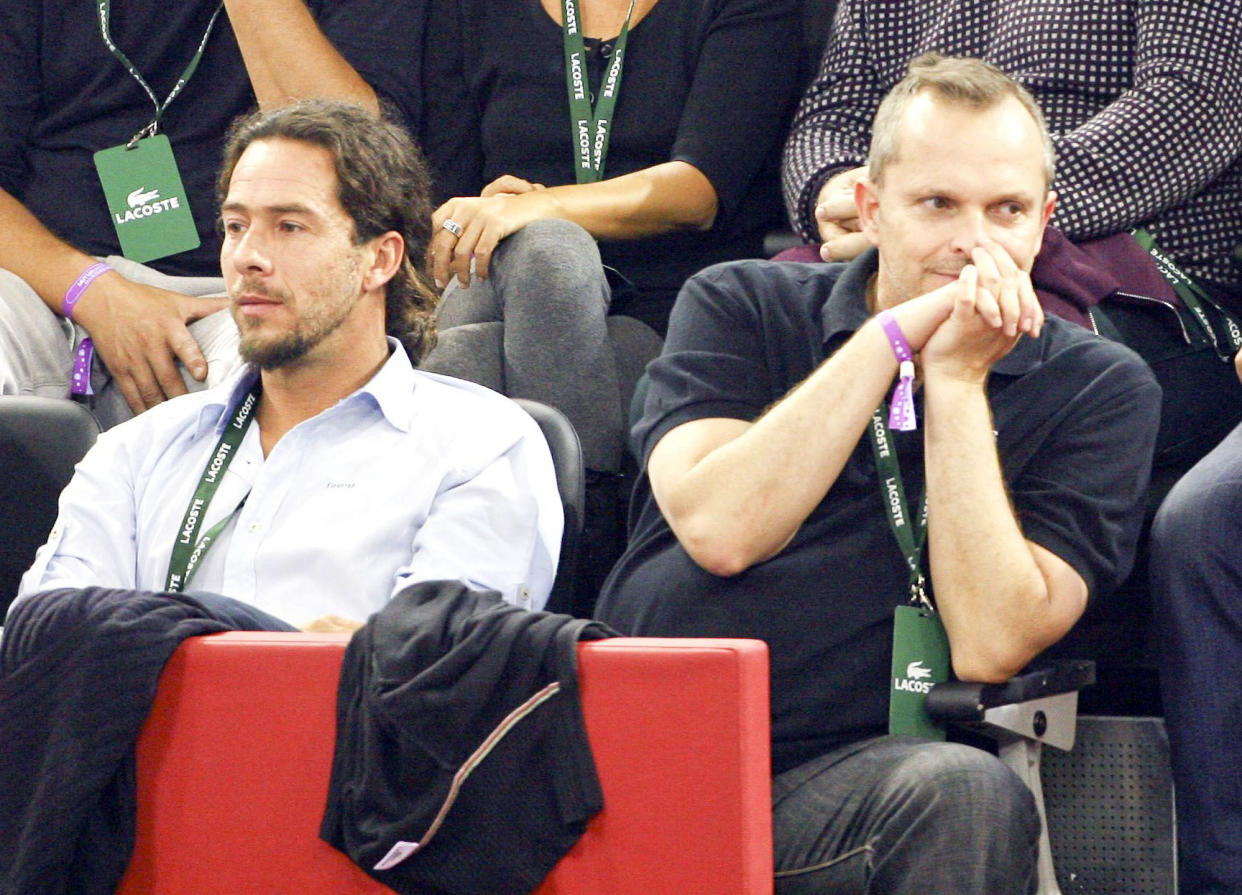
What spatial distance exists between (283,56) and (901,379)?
1.54m

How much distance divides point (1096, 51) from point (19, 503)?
1773 millimetres

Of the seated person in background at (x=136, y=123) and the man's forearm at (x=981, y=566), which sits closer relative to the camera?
the man's forearm at (x=981, y=566)

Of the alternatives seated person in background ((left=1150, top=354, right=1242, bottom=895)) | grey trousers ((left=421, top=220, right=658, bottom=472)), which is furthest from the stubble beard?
seated person in background ((left=1150, top=354, right=1242, bottom=895))

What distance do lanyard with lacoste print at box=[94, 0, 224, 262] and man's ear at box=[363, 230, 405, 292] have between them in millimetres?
682

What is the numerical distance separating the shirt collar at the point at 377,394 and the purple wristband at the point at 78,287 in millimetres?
652

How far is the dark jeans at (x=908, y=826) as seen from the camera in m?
1.49

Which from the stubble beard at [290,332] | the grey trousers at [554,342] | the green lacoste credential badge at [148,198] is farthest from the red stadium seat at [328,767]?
the green lacoste credential badge at [148,198]

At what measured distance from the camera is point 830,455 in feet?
5.79

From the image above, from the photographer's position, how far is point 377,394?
207cm

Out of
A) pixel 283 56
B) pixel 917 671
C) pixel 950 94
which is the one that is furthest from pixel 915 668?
pixel 283 56

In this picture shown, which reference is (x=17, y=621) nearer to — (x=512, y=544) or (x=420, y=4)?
(x=512, y=544)

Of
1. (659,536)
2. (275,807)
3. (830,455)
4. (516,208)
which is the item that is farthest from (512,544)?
(516,208)

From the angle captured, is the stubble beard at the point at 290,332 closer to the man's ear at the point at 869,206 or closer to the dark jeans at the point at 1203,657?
the man's ear at the point at 869,206

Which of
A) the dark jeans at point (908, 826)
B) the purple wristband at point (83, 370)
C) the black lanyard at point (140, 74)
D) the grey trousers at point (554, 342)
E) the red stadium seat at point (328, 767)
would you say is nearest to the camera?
the red stadium seat at point (328, 767)
